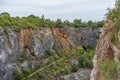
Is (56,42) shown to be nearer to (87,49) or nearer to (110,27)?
(87,49)

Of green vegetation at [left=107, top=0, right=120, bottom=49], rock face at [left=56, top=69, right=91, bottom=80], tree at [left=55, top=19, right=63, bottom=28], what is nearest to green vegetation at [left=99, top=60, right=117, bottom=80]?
green vegetation at [left=107, top=0, right=120, bottom=49]

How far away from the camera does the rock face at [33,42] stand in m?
69.8

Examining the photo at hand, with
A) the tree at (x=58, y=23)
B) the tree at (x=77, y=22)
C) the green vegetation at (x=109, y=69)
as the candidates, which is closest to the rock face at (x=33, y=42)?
the tree at (x=58, y=23)

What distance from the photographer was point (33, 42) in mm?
78188

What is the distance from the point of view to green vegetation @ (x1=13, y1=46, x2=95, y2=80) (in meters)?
73.5

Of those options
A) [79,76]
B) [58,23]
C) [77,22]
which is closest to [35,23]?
[58,23]

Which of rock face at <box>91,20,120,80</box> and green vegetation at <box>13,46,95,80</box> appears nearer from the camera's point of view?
rock face at <box>91,20,120,80</box>

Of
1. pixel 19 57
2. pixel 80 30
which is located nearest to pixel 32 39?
pixel 19 57

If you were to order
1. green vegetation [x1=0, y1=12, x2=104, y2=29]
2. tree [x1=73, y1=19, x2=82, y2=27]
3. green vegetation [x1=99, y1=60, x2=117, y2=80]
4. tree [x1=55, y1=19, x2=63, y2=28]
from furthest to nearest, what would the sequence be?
tree [x1=73, y1=19, x2=82, y2=27] < tree [x1=55, y1=19, x2=63, y2=28] < green vegetation [x1=0, y1=12, x2=104, y2=29] < green vegetation [x1=99, y1=60, x2=117, y2=80]

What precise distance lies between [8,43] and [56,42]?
15.0 meters

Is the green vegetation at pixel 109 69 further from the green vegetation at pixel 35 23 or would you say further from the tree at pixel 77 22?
the tree at pixel 77 22

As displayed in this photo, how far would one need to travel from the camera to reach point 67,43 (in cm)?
8931

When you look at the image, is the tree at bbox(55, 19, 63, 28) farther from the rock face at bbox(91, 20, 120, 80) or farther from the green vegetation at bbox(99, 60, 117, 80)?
the green vegetation at bbox(99, 60, 117, 80)

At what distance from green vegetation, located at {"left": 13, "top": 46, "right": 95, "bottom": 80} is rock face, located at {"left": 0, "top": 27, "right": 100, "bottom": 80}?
37.0 inches
